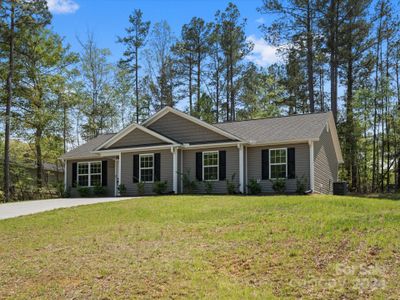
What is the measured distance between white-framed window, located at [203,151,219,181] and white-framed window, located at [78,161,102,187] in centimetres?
675

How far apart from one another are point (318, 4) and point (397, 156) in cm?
1151

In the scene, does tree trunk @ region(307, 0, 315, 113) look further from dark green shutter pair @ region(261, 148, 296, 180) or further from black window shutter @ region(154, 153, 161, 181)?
black window shutter @ region(154, 153, 161, 181)

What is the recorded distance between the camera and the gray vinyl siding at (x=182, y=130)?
20.4 meters

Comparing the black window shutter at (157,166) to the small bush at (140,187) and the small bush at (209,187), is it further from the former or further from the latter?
the small bush at (209,187)

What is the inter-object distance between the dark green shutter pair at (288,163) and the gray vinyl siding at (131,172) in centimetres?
460

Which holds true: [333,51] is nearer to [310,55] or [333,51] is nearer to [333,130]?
[310,55]

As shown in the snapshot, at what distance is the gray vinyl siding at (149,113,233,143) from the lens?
803 inches

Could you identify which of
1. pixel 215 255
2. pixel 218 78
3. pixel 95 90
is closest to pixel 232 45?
pixel 218 78

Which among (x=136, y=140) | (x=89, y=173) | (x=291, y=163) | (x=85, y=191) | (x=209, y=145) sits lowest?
(x=85, y=191)

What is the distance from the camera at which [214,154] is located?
20.0m

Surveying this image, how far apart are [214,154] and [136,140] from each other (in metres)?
4.46

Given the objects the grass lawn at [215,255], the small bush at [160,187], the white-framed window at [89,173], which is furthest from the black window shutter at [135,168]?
the grass lawn at [215,255]

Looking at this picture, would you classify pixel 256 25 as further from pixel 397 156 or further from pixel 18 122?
pixel 18 122

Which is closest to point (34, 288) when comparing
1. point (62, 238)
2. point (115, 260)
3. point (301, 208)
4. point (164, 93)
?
point (115, 260)
